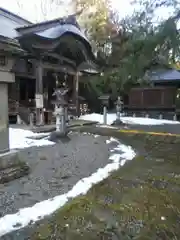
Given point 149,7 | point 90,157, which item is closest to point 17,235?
point 90,157

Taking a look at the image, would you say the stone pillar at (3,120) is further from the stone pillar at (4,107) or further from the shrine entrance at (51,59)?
the shrine entrance at (51,59)

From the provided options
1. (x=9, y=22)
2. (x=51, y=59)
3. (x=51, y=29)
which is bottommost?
(x=51, y=59)

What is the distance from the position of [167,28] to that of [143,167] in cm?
303

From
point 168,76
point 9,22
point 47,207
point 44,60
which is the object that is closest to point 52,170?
point 47,207

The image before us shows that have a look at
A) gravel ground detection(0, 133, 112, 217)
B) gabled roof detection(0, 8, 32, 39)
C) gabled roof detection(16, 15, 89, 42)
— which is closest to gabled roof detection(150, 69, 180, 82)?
gabled roof detection(16, 15, 89, 42)

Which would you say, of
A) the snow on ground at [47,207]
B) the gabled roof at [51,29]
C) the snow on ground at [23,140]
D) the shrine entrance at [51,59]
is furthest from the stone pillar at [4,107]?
the gabled roof at [51,29]

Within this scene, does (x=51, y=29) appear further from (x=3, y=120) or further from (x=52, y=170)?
(x=52, y=170)

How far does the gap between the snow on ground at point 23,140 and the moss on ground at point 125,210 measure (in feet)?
10.6

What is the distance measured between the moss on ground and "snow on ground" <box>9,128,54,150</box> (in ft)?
10.6

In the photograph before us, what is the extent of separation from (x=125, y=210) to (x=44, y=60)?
10.2m

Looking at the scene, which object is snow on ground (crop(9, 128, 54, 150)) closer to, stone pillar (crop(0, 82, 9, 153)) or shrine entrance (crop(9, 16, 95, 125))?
shrine entrance (crop(9, 16, 95, 125))

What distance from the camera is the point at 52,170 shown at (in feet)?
16.9

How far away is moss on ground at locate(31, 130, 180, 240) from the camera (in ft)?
9.12

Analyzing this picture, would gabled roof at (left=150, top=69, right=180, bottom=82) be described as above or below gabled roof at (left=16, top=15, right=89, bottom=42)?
below
